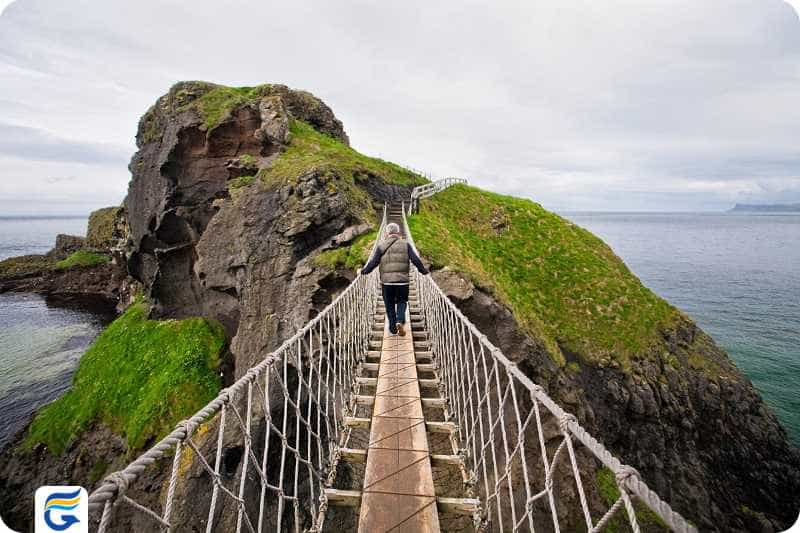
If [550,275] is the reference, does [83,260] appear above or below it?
below

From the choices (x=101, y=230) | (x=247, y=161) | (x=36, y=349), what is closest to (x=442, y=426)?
(x=247, y=161)

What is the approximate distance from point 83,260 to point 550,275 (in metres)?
54.7

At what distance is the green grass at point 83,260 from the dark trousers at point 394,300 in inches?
2025

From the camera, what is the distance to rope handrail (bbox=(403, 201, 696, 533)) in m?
1.65

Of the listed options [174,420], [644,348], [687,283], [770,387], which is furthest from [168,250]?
[687,283]

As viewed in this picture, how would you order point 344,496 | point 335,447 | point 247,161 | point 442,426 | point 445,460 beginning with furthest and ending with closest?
1. point 247,161
2. point 442,426
3. point 335,447
4. point 445,460
5. point 344,496

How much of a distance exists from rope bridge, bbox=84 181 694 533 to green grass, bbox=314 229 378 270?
143 cm

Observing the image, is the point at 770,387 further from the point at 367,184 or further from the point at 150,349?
the point at 150,349

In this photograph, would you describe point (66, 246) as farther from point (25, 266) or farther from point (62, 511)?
point (62, 511)

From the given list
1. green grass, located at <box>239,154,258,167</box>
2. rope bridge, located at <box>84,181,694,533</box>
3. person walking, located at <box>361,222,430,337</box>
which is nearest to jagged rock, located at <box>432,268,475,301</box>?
rope bridge, located at <box>84,181,694,533</box>

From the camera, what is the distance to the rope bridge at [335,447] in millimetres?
1974

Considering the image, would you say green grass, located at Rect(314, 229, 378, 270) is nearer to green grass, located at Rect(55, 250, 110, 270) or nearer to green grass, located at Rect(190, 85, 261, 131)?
green grass, located at Rect(190, 85, 261, 131)

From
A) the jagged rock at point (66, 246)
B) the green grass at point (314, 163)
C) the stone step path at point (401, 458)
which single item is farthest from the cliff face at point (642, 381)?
the jagged rock at point (66, 246)

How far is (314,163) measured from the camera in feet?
50.3
